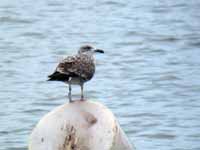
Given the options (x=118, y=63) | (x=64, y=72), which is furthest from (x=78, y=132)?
(x=118, y=63)

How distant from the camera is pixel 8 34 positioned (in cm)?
1734

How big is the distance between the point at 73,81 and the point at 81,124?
3.14ft

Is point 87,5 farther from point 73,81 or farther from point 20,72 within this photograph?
point 73,81

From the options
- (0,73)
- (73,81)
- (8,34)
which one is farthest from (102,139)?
(8,34)

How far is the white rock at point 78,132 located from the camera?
7574 millimetres

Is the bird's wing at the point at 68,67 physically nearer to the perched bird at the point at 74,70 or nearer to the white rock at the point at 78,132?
the perched bird at the point at 74,70

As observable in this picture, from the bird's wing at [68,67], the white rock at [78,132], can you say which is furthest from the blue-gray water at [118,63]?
the white rock at [78,132]

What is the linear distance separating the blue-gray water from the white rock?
3.42 metres

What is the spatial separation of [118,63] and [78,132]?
7.75 meters

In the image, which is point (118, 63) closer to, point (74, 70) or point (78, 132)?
point (74, 70)

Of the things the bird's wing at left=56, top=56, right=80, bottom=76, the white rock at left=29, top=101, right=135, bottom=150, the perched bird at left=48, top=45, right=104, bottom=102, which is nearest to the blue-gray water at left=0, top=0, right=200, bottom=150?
the perched bird at left=48, top=45, right=104, bottom=102

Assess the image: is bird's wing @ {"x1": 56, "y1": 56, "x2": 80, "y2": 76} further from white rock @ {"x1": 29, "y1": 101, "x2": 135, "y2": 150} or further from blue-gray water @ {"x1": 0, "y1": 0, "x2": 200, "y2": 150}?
blue-gray water @ {"x1": 0, "y1": 0, "x2": 200, "y2": 150}

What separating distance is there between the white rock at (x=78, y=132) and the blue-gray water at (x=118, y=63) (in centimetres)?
342

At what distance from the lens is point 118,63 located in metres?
15.4
